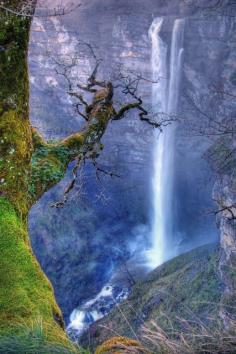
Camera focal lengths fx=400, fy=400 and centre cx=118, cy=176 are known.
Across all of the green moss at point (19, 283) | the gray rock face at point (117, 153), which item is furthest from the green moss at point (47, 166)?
the gray rock face at point (117, 153)

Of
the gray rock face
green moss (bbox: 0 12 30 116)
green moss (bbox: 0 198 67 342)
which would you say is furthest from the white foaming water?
green moss (bbox: 0 12 30 116)

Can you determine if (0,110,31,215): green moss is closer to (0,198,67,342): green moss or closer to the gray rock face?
(0,198,67,342): green moss

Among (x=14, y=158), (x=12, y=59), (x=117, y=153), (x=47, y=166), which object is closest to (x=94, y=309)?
(x=117, y=153)

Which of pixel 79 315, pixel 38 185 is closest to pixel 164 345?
pixel 38 185

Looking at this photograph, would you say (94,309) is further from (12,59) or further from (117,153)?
(12,59)

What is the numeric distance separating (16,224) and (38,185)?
145cm

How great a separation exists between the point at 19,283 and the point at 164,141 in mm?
20584

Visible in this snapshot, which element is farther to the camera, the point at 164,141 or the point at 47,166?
the point at 164,141

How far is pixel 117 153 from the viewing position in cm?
2483

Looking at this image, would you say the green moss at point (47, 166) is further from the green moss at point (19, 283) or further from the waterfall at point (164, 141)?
the waterfall at point (164, 141)

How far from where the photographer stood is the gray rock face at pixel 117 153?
20.0 meters

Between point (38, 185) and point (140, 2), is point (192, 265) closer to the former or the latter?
point (38, 185)

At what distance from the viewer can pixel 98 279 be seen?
799 inches

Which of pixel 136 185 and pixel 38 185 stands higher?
pixel 38 185
